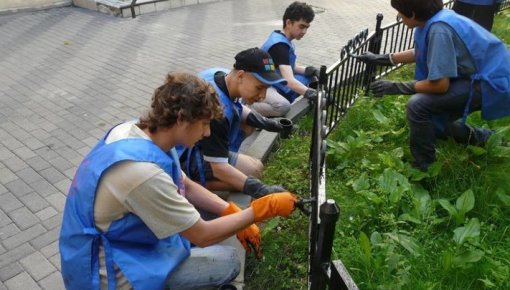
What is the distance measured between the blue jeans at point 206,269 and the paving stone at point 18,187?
6.25 feet

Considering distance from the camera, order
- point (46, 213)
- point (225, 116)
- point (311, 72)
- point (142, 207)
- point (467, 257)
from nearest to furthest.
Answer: point (142, 207) < point (467, 257) < point (225, 116) < point (46, 213) < point (311, 72)

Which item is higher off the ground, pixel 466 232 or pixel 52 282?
pixel 466 232

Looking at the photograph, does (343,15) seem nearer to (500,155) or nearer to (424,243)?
(500,155)

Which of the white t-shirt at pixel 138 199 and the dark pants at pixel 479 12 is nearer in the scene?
the white t-shirt at pixel 138 199

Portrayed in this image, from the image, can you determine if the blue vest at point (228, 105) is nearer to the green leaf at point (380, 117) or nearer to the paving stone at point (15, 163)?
the green leaf at point (380, 117)

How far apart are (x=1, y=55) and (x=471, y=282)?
702 cm

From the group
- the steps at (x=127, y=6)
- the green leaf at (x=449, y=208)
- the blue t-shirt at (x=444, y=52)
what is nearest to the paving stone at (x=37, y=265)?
the green leaf at (x=449, y=208)

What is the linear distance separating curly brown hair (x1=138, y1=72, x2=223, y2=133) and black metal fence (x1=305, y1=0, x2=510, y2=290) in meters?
0.67

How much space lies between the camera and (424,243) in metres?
2.67

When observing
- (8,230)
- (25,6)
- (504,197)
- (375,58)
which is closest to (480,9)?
(375,58)

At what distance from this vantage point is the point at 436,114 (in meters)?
3.13

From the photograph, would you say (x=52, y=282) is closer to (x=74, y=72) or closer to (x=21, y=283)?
(x=21, y=283)

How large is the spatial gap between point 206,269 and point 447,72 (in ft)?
6.54

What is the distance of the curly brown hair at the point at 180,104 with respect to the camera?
189 cm
